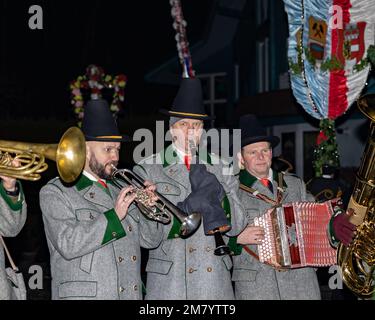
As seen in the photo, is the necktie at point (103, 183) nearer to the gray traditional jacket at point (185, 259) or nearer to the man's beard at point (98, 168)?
the man's beard at point (98, 168)

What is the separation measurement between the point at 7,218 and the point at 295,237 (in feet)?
8.50

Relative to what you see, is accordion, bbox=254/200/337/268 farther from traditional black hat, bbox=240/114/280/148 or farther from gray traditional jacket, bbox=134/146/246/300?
traditional black hat, bbox=240/114/280/148

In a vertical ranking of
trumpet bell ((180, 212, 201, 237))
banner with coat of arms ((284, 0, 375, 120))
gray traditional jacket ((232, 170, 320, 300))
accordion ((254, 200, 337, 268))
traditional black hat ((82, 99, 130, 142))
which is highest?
banner with coat of arms ((284, 0, 375, 120))

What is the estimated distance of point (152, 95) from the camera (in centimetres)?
2544

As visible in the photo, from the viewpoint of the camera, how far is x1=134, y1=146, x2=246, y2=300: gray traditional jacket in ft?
17.4

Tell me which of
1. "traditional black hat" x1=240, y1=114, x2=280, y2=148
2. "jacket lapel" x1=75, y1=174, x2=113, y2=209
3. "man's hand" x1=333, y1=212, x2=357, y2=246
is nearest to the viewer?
"jacket lapel" x1=75, y1=174, x2=113, y2=209

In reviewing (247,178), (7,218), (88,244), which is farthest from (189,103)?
(7,218)

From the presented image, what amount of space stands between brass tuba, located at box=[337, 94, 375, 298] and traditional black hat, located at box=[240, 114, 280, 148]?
95 cm

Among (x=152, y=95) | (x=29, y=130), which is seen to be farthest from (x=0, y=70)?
(x=152, y=95)

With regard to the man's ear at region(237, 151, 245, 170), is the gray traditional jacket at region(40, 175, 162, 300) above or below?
below

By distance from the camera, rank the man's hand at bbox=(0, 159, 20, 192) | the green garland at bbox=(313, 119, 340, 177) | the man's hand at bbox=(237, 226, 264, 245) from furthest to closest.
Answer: the green garland at bbox=(313, 119, 340, 177) < the man's hand at bbox=(237, 226, 264, 245) < the man's hand at bbox=(0, 159, 20, 192)

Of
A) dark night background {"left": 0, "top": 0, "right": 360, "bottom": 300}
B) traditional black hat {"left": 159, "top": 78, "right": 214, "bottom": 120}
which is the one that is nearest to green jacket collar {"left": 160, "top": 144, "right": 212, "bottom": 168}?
traditional black hat {"left": 159, "top": 78, "right": 214, "bottom": 120}
